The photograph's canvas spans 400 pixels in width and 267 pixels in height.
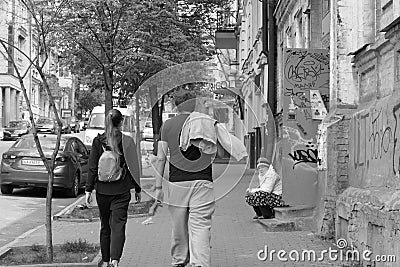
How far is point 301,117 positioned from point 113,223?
5.91 meters

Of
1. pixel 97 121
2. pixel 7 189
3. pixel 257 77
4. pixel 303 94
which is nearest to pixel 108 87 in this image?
pixel 303 94

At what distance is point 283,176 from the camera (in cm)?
1323

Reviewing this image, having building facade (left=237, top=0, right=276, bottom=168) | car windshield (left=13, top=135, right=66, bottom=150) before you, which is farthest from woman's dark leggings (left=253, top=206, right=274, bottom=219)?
car windshield (left=13, top=135, right=66, bottom=150)

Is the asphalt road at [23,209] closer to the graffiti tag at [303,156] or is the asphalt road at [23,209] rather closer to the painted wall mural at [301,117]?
the painted wall mural at [301,117]

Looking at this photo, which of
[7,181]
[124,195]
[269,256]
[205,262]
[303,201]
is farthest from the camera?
[7,181]

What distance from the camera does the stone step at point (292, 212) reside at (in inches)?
487

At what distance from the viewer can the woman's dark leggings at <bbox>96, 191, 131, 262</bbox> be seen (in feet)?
26.5

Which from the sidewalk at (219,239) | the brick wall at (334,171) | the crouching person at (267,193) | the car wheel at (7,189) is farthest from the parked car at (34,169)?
the brick wall at (334,171)

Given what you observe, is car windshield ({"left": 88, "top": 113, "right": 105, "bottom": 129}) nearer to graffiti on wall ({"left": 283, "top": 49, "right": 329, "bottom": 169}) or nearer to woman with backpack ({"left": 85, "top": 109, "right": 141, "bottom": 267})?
graffiti on wall ({"left": 283, "top": 49, "right": 329, "bottom": 169})

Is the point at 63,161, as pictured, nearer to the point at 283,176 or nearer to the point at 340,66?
the point at 283,176

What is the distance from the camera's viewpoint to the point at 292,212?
40.6ft

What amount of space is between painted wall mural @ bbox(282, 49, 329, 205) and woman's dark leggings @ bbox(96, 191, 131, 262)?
5499 millimetres

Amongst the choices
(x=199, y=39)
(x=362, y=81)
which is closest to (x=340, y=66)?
(x=362, y=81)

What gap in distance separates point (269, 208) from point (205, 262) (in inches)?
219
